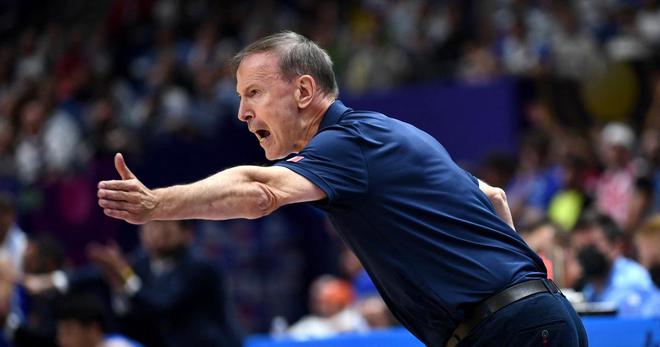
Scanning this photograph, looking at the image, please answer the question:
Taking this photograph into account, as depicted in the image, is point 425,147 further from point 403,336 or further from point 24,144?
point 24,144

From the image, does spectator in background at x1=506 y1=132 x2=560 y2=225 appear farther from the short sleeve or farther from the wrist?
the wrist

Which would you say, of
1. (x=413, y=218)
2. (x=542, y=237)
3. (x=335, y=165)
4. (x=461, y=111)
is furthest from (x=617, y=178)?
(x=335, y=165)

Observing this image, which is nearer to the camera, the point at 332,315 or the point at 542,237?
the point at 542,237

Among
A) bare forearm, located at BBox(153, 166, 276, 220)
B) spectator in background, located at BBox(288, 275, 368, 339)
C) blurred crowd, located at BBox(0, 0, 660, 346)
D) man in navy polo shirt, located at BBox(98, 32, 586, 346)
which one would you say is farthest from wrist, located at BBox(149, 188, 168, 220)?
spectator in background, located at BBox(288, 275, 368, 339)

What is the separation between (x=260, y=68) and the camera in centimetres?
364

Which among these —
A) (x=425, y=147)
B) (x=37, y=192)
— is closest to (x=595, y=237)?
(x=425, y=147)

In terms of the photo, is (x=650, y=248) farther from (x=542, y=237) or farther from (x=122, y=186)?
(x=122, y=186)

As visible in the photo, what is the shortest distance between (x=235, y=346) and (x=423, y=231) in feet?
13.8

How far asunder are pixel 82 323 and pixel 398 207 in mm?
3976

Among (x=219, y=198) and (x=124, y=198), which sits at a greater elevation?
(x=219, y=198)

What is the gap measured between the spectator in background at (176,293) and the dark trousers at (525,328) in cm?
412

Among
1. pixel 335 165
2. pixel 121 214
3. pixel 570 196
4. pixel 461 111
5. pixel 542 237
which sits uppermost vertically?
pixel 461 111

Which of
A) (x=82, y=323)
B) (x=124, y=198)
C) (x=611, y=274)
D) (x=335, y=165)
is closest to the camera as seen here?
(x=124, y=198)

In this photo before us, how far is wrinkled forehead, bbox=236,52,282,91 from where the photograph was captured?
3629mm
